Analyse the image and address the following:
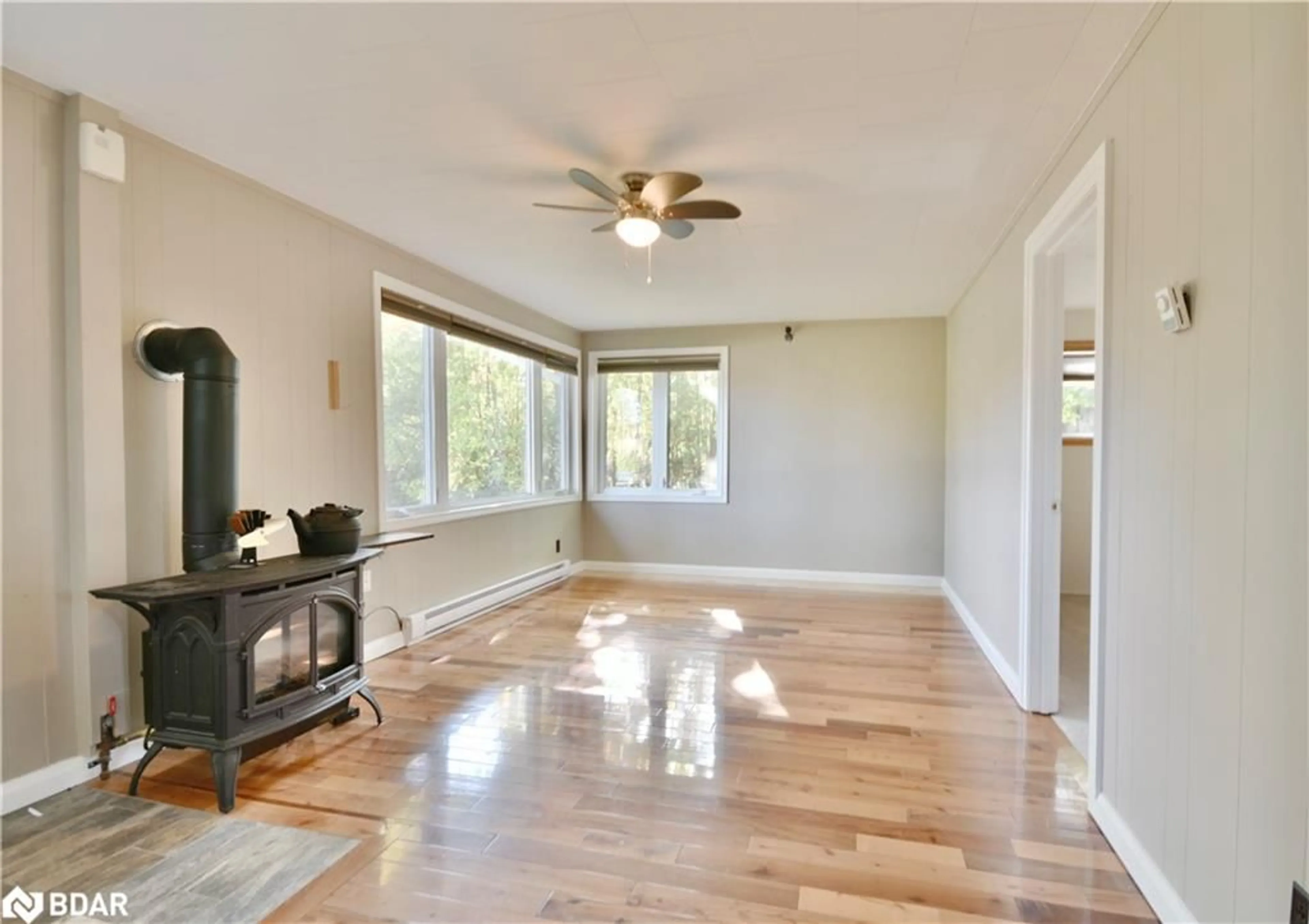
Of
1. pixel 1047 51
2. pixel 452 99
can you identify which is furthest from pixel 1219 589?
pixel 452 99

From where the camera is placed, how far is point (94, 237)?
230 cm

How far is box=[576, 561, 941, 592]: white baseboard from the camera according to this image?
585cm

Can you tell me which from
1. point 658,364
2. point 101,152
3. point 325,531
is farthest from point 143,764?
point 658,364

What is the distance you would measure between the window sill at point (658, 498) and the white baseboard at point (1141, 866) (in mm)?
4368

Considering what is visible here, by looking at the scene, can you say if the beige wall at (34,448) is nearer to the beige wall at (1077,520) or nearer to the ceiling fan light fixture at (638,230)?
the ceiling fan light fixture at (638,230)

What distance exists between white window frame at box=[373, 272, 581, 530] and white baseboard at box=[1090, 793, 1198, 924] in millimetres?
3603

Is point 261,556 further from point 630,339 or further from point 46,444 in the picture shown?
point 630,339

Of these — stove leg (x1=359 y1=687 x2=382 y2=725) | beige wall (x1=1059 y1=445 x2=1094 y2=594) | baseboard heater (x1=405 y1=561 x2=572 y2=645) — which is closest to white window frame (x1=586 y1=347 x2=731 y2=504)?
baseboard heater (x1=405 y1=561 x2=572 y2=645)

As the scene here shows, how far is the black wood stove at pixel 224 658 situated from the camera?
86.0 inches

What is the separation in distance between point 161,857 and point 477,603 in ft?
9.29

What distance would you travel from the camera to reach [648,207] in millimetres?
2768
